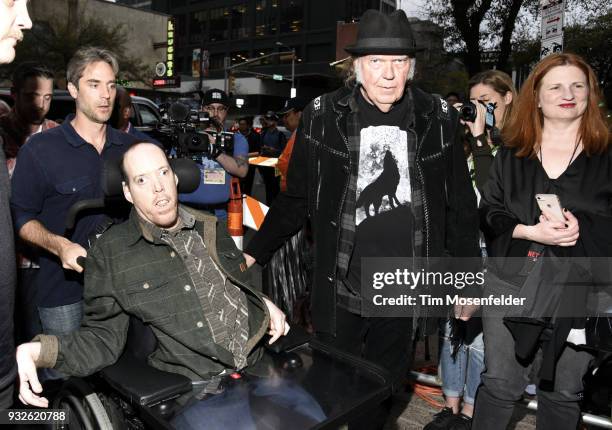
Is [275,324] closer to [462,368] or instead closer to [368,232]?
[368,232]

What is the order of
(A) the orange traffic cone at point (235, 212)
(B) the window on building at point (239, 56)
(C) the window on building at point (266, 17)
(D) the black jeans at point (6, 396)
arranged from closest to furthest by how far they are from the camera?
(D) the black jeans at point (6, 396) < (A) the orange traffic cone at point (235, 212) < (C) the window on building at point (266, 17) < (B) the window on building at point (239, 56)

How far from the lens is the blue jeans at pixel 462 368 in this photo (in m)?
3.34

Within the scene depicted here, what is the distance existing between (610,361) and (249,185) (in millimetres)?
6351

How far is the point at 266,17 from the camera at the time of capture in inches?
3007

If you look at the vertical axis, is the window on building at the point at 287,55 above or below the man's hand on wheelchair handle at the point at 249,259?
above

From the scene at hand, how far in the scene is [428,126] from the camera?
2.64 m

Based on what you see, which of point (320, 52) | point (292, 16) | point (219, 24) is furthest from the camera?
point (219, 24)

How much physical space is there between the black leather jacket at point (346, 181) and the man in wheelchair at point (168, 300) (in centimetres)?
37

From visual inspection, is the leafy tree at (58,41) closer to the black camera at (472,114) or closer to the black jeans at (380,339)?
the black camera at (472,114)

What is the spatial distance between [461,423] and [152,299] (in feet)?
7.00

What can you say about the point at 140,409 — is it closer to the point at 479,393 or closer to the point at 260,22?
the point at 479,393

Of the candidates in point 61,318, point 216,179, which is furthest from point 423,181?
point 216,179

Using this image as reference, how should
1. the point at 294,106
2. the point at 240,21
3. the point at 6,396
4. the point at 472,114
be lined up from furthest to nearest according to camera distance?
the point at 240,21
the point at 294,106
the point at 472,114
the point at 6,396

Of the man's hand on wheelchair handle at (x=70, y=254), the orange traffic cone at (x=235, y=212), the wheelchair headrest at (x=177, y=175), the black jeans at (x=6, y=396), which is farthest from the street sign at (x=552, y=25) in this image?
the black jeans at (x=6, y=396)
